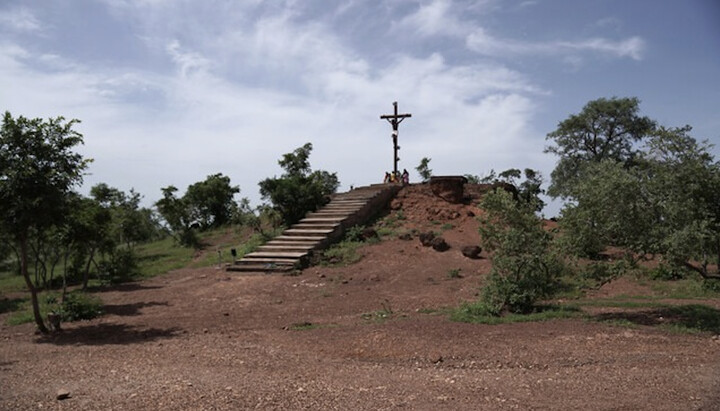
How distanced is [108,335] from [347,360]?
4.70 metres

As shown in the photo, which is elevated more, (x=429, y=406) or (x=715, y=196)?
(x=715, y=196)

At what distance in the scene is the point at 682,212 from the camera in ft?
25.2

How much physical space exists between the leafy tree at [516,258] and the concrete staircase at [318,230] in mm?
7424

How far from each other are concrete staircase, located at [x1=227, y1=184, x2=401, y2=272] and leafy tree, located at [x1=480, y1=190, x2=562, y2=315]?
7424mm

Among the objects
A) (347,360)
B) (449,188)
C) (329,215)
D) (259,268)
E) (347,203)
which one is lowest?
(347,360)

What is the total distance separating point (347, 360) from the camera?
6824 mm

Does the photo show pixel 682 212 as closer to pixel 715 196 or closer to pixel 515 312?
pixel 715 196

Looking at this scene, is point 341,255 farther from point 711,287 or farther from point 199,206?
point 199,206

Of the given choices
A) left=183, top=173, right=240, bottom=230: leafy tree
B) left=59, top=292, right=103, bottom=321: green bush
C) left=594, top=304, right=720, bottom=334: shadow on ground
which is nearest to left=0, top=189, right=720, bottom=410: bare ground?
left=59, top=292, right=103, bottom=321: green bush

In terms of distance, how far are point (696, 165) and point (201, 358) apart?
7.95m

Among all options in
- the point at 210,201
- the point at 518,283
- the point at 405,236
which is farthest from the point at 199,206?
the point at 518,283

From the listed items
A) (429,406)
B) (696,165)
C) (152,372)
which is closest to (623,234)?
(696,165)

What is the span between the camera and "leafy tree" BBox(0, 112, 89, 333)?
27.8 feet

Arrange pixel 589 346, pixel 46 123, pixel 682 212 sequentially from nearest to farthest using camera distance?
1. pixel 589 346
2. pixel 682 212
3. pixel 46 123
